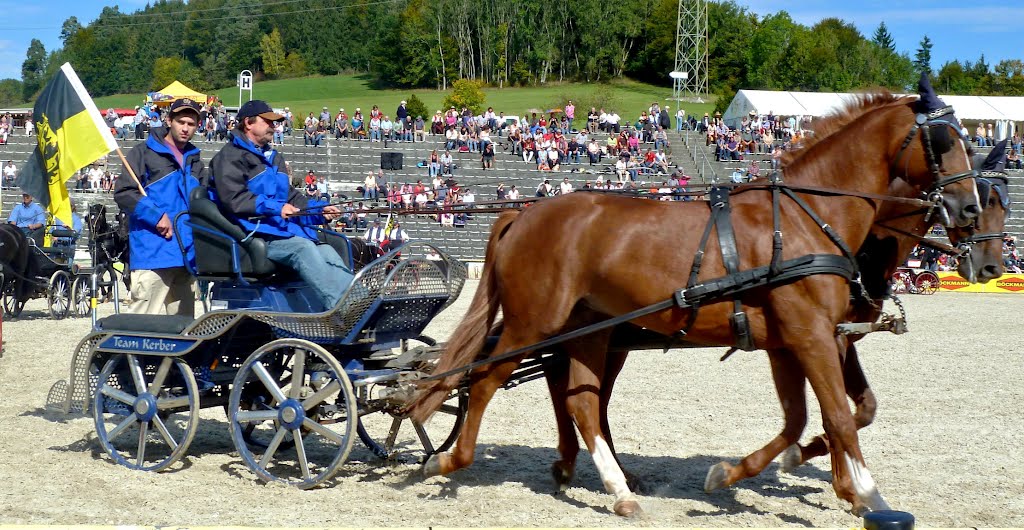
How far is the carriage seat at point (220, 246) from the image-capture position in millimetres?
6082

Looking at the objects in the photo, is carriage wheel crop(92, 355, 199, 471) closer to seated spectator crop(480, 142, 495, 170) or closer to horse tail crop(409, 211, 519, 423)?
horse tail crop(409, 211, 519, 423)

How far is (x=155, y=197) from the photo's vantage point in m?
6.90

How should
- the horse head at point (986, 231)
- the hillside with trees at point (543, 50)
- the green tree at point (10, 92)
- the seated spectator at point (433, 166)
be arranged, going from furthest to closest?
the green tree at point (10, 92) < the hillside with trees at point (543, 50) < the seated spectator at point (433, 166) < the horse head at point (986, 231)

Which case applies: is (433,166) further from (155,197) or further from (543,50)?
(543,50)

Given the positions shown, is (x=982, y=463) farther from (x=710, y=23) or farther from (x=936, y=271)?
(x=710, y=23)

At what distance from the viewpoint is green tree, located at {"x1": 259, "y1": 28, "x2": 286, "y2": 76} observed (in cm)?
9881

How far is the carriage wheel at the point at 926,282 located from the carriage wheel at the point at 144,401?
2032 cm

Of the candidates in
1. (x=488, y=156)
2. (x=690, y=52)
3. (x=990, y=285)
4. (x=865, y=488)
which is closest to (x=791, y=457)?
(x=865, y=488)

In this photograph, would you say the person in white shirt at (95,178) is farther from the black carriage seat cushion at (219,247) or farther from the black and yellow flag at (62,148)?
the black carriage seat cushion at (219,247)

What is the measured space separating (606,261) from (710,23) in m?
82.3

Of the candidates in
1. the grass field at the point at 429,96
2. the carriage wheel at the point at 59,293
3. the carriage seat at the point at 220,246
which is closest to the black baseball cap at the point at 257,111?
the carriage seat at the point at 220,246

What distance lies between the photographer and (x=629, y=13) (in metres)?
85.9

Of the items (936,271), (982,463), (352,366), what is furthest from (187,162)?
(936,271)

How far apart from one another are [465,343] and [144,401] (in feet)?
6.94
